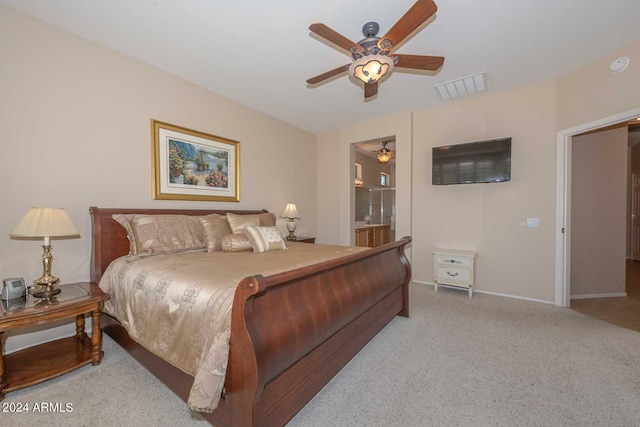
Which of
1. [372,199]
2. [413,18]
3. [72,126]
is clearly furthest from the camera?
[372,199]

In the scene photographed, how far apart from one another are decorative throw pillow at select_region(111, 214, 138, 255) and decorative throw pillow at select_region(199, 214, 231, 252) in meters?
0.65

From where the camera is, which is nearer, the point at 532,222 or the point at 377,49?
the point at 377,49

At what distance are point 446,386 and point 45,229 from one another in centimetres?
301

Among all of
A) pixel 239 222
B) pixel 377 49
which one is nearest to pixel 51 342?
pixel 239 222

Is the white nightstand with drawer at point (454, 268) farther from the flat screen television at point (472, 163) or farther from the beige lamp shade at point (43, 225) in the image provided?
the beige lamp shade at point (43, 225)

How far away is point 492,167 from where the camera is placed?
3574mm

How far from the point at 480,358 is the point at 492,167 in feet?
8.37

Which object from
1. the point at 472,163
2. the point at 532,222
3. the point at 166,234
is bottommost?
the point at 166,234

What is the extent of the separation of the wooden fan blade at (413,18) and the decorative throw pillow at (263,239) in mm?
2136

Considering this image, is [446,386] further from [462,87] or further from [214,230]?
[462,87]

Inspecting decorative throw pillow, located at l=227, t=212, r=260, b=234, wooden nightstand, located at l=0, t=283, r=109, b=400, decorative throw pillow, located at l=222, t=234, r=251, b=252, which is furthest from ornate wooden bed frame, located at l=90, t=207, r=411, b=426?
decorative throw pillow, located at l=227, t=212, r=260, b=234

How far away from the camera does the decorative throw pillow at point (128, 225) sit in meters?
2.41

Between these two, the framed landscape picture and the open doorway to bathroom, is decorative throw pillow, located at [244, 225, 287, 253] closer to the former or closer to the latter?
the framed landscape picture

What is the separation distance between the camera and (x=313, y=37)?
2426 mm
